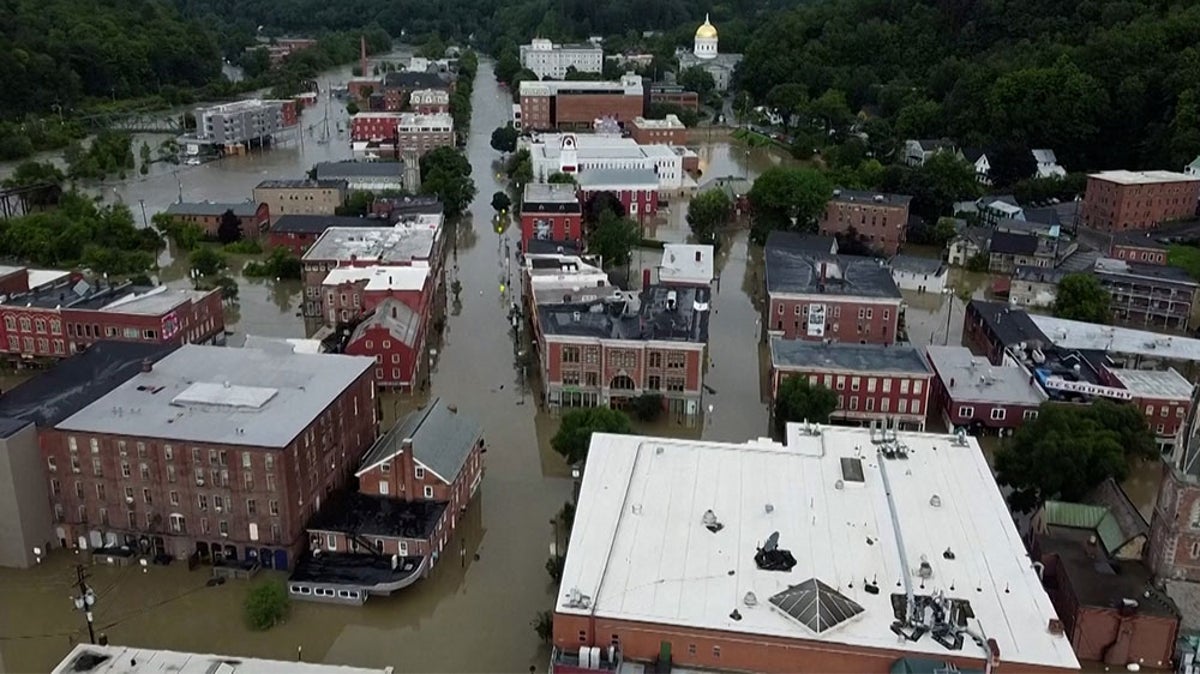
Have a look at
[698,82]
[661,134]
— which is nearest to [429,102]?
[661,134]

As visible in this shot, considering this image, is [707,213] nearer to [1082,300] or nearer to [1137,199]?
[1082,300]

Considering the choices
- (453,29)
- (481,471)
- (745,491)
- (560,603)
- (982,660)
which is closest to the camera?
(982,660)

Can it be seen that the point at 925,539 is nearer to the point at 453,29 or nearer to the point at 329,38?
the point at 329,38

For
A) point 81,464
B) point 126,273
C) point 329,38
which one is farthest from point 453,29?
point 81,464

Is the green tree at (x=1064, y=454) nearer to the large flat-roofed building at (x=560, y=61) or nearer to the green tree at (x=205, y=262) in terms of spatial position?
the green tree at (x=205, y=262)

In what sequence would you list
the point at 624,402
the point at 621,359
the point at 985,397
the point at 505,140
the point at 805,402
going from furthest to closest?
the point at 505,140, the point at 624,402, the point at 621,359, the point at 985,397, the point at 805,402

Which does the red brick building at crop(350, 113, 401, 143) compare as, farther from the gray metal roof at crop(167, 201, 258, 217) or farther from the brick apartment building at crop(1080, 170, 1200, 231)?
the brick apartment building at crop(1080, 170, 1200, 231)

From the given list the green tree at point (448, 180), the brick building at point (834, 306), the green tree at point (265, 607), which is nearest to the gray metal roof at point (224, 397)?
the green tree at point (265, 607)
